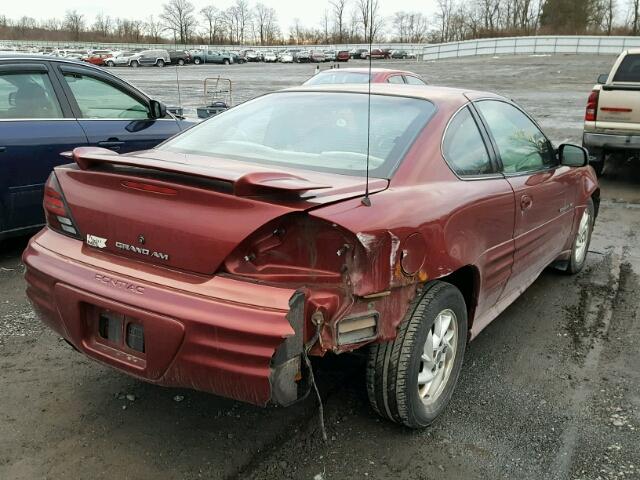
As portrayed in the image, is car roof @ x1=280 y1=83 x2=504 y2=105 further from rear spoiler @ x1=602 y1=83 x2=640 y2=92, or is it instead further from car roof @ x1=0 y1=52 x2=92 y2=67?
rear spoiler @ x1=602 y1=83 x2=640 y2=92

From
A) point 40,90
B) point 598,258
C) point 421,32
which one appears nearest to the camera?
point 40,90

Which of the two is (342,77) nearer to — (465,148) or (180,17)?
(465,148)

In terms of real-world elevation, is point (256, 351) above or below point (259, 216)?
below

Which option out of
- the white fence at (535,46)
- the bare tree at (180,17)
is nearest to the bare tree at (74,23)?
the bare tree at (180,17)

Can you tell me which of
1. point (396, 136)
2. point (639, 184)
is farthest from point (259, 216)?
point (639, 184)

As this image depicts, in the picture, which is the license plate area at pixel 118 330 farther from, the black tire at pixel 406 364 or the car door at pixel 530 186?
the car door at pixel 530 186

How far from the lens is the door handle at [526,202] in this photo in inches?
137

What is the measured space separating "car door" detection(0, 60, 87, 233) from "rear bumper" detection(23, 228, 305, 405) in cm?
281

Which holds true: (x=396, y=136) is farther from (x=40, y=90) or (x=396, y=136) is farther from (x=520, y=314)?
(x=40, y=90)

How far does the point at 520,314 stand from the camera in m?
4.32

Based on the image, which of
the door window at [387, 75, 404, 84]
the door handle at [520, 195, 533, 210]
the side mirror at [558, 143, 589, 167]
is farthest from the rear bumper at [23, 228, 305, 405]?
the door window at [387, 75, 404, 84]

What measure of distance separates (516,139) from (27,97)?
4018 millimetres

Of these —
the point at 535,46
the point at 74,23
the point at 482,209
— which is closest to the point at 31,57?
the point at 482,209

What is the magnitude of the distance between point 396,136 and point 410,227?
2.34 feet
